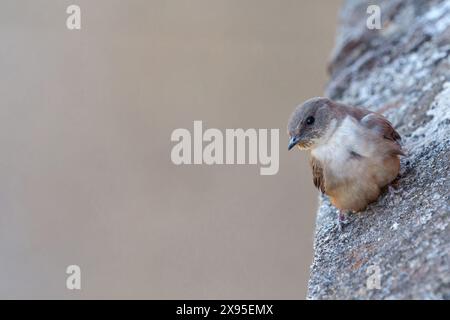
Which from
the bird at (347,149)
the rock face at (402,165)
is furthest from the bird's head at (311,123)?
the rock face at (402,165)

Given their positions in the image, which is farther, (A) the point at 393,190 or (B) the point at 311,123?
(B) the point at 311,123

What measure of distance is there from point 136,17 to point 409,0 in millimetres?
3568

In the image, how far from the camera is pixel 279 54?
6598 millimetres

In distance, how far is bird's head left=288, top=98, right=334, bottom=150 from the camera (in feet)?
8.74

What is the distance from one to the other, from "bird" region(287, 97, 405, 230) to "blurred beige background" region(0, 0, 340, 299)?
201 centimetres

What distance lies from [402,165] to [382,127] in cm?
16

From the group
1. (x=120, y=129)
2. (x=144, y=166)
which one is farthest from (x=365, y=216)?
(x=120, y=129)

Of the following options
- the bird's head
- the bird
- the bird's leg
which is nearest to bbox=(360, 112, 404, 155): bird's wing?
the bird

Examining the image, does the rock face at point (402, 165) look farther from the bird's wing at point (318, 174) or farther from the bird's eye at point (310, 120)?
the bird's eye at point (310, 120)

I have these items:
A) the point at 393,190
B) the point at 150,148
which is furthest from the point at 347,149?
the point at 150,148

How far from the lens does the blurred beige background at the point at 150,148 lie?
4.95m

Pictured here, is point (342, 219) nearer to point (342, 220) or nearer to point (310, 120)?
point (342, 220)

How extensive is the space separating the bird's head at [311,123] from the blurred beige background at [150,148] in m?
1.99

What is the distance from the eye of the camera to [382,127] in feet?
8.46
